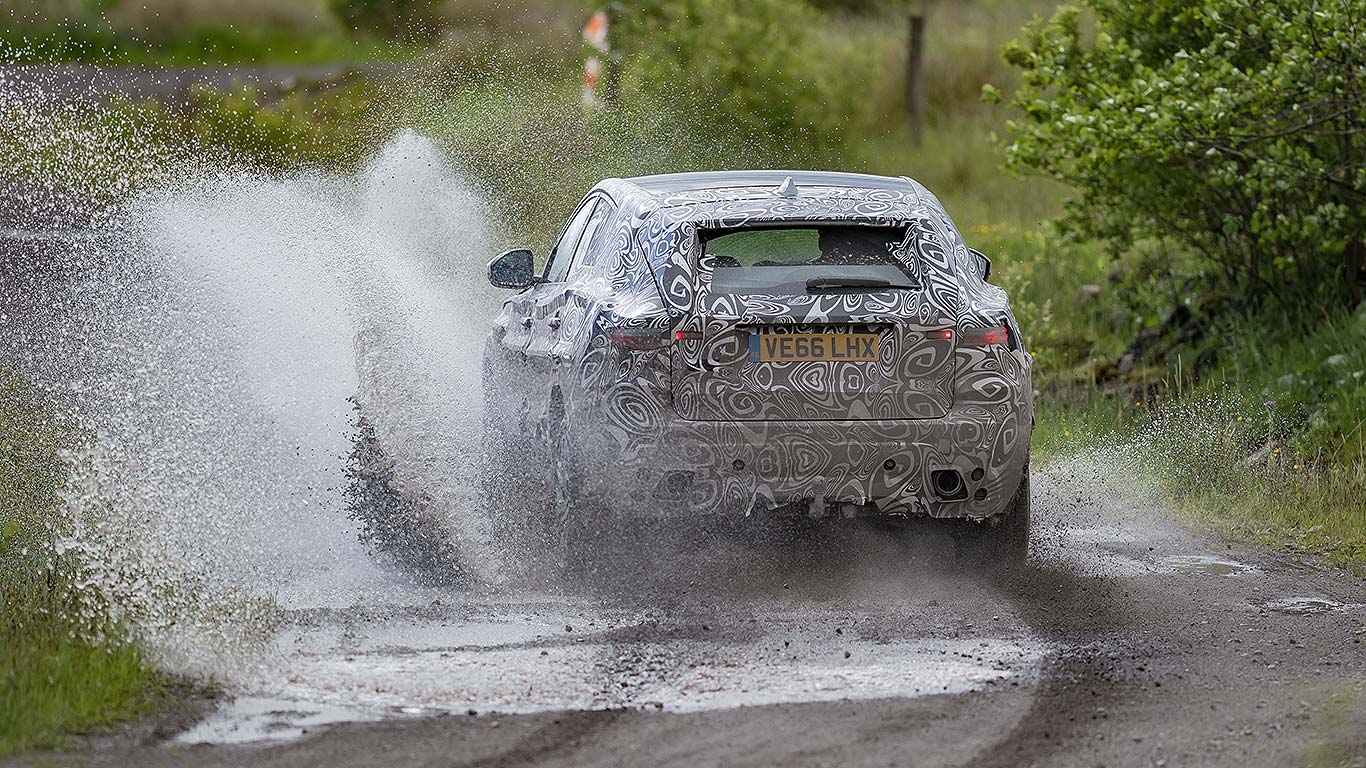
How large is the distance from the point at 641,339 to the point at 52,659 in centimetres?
272

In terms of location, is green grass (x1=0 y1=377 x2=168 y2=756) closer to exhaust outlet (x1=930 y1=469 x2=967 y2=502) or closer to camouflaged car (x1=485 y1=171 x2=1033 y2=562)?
camouflaged car (x1=485 y1=171 x2=1033 y2=562)

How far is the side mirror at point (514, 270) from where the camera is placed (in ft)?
32.5

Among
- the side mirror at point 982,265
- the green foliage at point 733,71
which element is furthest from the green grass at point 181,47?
the side mirror at point 982,265

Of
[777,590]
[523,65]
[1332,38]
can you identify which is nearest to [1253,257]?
[1332,38]

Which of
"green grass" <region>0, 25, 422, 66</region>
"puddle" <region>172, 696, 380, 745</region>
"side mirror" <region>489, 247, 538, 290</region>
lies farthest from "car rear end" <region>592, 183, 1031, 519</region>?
"green grass" <region>0, 25, 422, 66</region>

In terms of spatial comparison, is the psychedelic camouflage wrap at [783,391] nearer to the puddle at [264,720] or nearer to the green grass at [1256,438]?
the puddle at [264,720]

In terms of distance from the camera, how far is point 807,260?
810cm

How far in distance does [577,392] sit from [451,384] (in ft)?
11.5

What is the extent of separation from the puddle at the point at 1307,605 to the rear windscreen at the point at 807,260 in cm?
206

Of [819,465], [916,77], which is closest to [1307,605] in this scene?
[819,465]

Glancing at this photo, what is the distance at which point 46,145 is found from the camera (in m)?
21.8

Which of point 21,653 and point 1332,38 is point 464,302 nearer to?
point 1332,38

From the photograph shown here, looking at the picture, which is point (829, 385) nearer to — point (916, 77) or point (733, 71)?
point (733, 71)

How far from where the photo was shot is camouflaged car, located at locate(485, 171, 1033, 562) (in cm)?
775
